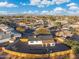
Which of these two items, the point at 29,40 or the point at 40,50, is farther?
the point at 29,40

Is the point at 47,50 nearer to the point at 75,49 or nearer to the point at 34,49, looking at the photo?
the point at 34,49

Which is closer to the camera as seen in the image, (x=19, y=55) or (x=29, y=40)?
(x=19, y=55)

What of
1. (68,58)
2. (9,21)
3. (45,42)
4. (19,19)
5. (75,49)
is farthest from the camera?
(19,19)

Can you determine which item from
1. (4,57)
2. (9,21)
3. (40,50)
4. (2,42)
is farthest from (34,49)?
(9,21)

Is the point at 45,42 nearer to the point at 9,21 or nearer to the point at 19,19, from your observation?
the point at 9,21

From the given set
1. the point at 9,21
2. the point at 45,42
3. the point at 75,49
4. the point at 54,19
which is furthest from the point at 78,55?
the point at 54,19

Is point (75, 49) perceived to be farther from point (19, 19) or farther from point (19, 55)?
point (19, 19)

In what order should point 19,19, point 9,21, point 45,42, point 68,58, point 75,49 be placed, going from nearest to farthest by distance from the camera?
1. point 68,58
2. point 75,49
3. point 45,42
4. point 9,21
5. point 19,19

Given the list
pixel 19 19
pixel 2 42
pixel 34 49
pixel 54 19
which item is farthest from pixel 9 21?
pixel 34 49
